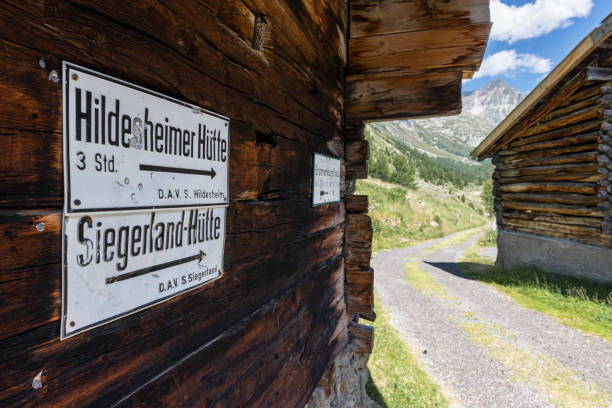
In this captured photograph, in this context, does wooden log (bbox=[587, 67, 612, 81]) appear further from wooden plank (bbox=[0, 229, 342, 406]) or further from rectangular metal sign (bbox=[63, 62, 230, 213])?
rectangular metal sign (bbox=[63, 62, 230, 213])

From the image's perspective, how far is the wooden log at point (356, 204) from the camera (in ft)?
10.6

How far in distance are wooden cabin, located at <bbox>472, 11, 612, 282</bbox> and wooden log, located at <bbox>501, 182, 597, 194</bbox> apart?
0.02 metres

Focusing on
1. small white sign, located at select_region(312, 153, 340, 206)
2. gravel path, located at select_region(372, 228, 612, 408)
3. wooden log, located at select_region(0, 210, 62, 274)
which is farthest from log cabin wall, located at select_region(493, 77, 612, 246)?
wooden log, located at select_region(0, 210, 62, 274)

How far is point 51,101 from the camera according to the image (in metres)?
0.76

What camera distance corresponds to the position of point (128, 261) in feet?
3.07

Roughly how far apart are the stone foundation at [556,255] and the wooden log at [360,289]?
9109mm

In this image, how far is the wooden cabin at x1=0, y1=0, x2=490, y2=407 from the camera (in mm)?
734

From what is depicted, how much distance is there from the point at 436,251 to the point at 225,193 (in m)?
18.7

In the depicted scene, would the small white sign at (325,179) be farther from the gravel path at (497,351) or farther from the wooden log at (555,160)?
the wooden log at (555,160)

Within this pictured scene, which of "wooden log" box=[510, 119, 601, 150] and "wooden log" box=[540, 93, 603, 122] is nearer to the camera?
"wooden log" box=[540, 93, 603, 122]

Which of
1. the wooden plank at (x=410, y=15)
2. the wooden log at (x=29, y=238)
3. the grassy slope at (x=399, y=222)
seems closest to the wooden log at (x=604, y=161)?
the wooden plank at (x=410, y=15)

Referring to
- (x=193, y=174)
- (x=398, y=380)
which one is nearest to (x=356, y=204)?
(x=193, y=174)

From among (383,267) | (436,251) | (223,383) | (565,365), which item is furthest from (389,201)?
(223,383)

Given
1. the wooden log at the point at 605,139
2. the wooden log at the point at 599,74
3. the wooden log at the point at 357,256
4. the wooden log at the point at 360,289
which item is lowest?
the wooden log at the point at 360,289
